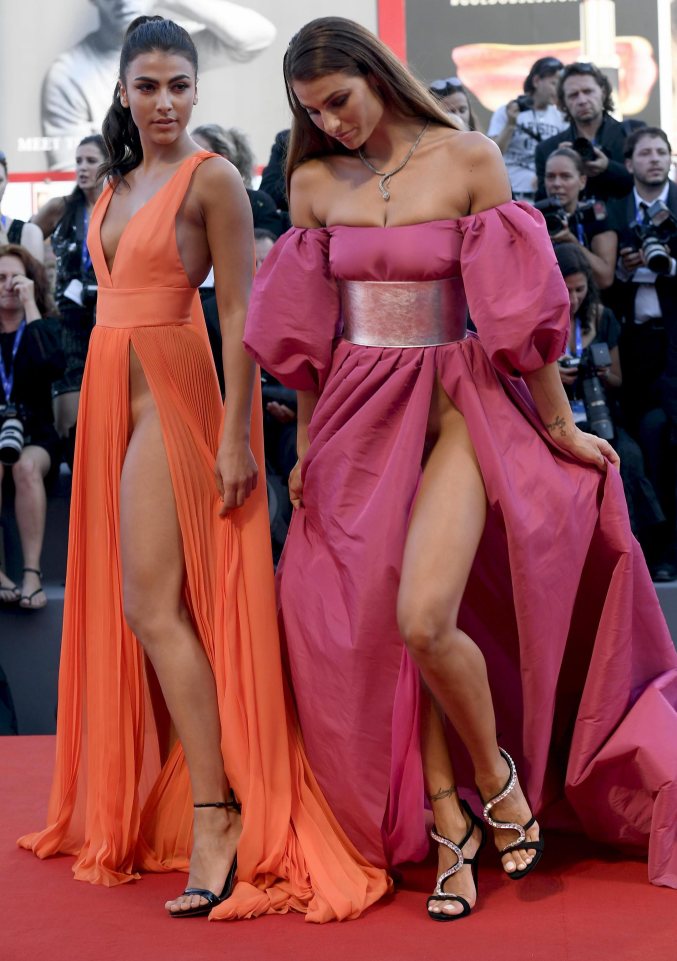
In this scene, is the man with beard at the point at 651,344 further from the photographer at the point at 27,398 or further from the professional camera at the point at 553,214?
the photographer at the point at 27,398

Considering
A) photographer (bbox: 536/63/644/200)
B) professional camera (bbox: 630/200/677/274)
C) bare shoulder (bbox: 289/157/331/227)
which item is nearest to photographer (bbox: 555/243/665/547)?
professional camera (bbox: 630/200/677/274)

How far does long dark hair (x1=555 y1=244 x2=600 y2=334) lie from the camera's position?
488 cm

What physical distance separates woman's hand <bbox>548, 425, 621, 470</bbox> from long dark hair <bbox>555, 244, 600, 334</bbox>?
2218 mm

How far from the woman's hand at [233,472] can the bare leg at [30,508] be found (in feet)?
7.02

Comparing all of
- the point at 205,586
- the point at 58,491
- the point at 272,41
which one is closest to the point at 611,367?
the point at 58,491

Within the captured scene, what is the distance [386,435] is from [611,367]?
2.48m

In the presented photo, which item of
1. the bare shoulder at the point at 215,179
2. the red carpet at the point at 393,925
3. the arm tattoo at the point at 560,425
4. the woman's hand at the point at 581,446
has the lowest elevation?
the red carpet at the point at 393,925

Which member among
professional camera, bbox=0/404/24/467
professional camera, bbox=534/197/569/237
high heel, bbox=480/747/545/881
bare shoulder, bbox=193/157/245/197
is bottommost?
high heel, bbox=480/747/545/881

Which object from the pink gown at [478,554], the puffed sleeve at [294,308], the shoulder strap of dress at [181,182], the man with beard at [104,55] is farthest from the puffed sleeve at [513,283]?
the man with beard at [104,55]

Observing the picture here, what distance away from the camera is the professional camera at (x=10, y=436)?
4.91 meters

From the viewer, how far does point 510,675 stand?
2939 millimetres

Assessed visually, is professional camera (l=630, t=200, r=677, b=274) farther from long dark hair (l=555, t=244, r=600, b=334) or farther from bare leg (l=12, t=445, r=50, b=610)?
bare leg (l=12, t=445, r=50, b=610)

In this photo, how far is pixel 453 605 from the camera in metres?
2.54

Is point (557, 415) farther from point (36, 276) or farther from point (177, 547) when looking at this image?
point (36, 276)
